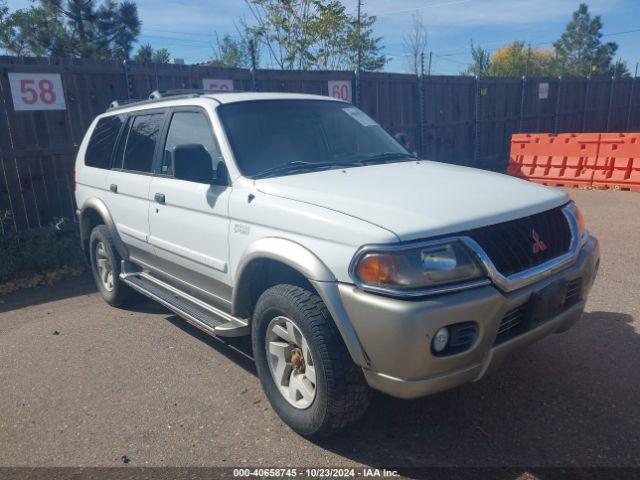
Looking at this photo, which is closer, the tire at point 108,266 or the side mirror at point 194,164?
the side mirror at point 194,164

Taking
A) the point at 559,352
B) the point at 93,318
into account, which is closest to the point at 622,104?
the point at 559,352

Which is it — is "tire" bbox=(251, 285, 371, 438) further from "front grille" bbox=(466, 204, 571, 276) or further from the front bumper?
"front grille" bbox=(466, 204, 571, 276)

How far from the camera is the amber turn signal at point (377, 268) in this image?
2570 millimetres

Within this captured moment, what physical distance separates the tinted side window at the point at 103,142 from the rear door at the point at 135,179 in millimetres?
217

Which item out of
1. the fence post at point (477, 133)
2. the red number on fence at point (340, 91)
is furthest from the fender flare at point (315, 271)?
the fence post at point (477, 133)

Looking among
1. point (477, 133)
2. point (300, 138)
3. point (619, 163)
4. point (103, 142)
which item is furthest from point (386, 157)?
point (477, 133)

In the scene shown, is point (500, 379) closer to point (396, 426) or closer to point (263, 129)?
point (396, 426)

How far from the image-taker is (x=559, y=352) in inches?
158

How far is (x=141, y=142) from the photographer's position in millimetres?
4812

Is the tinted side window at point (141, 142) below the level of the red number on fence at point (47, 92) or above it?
below

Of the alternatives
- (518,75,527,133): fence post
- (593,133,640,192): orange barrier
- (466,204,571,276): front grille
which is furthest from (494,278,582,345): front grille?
(518,75,527,133): fence post

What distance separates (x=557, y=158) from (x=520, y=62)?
43.7 meters

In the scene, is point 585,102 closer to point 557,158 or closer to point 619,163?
point 557,158

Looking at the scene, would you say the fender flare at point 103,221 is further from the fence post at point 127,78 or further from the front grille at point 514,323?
the front grille at point 514,323
